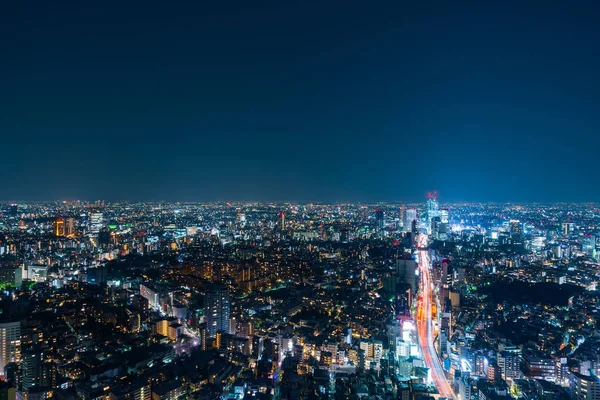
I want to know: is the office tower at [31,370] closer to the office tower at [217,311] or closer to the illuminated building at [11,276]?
the office tower at [217,311]

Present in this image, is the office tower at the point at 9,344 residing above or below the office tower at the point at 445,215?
below

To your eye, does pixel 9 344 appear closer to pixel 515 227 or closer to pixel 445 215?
pixel 515 227

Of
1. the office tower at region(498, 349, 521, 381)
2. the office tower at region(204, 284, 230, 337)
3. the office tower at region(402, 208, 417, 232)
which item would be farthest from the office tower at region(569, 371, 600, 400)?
the office tower at region(402, 208, 417, 232)

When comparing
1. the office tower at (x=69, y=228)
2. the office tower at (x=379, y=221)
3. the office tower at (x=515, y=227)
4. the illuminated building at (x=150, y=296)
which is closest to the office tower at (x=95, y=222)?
the office tower at (x=69, y=228)

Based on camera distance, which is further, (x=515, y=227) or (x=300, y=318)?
(x=515, y=227)

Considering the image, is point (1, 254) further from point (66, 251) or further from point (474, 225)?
point (474, 225)

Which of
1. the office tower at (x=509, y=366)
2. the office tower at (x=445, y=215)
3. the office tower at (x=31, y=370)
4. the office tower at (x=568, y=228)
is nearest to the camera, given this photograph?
the office tower at (x=31, y=370)

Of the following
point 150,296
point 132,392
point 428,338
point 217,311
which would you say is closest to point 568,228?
point 428,338
